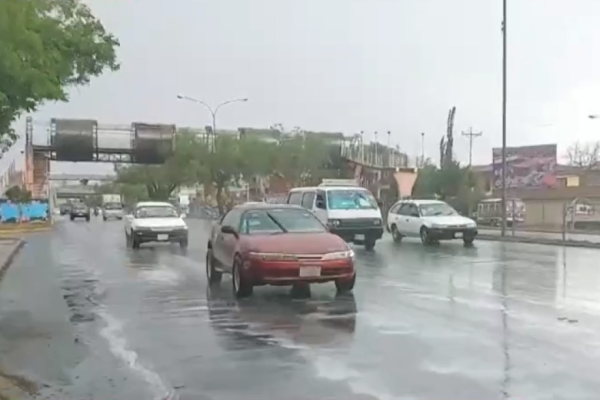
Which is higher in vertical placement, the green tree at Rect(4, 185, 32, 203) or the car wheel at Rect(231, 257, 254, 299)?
the green tree at Rect(4, 185, 32, 203)

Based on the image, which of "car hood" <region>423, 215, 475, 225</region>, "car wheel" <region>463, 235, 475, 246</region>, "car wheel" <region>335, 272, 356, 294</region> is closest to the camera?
"car wheel" <region>335, 272, 356, 294</region>

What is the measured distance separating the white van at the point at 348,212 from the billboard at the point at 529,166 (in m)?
39.5

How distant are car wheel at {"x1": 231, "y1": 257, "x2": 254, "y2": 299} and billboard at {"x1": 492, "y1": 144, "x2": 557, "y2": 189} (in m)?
53.8

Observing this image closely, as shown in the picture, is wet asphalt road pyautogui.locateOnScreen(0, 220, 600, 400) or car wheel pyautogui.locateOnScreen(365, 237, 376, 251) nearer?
wet asphalt road pyautogui.locateOnScreen(0, 220, 600, 400)

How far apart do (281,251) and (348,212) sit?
14039 millimetres

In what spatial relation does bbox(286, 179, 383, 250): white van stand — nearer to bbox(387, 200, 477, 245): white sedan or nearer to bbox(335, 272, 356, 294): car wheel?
bbox(387, 200, 477, 245): white sedan

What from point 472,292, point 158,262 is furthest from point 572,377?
point 158,262

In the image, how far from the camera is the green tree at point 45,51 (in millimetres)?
11820

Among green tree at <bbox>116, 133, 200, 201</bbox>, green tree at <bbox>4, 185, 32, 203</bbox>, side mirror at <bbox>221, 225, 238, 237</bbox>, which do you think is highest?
green tree at <bbox>116, 133, 200, 201</bbox>

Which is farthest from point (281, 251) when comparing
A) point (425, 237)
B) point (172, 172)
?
point (172, 172)

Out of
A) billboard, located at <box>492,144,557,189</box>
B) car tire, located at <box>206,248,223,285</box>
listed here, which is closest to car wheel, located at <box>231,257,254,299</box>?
car tire, located at <box>206,248,223,285</box>

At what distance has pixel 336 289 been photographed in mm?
15273

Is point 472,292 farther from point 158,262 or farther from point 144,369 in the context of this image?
point 158,262

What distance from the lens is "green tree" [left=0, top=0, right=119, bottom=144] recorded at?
11820 mm
